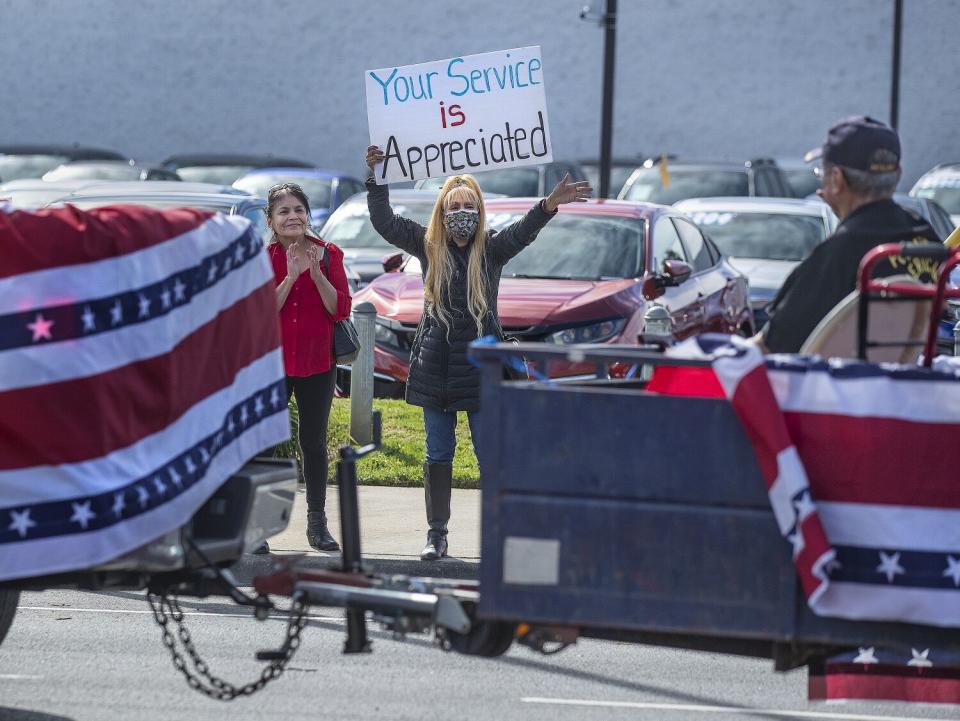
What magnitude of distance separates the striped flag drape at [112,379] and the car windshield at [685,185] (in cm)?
1937

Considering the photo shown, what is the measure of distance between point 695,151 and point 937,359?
104 feet

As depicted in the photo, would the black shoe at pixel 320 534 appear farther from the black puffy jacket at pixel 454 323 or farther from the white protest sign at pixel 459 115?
the white protest sign at pixel 459 115

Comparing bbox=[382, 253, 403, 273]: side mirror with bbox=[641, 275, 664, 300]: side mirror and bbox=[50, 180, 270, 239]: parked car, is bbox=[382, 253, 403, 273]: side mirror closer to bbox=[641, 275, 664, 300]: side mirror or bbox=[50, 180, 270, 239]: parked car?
bbox=[50, 180, 270, 239]: parked car

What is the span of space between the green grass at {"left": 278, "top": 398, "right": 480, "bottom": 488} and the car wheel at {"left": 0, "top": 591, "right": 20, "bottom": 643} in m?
4.17

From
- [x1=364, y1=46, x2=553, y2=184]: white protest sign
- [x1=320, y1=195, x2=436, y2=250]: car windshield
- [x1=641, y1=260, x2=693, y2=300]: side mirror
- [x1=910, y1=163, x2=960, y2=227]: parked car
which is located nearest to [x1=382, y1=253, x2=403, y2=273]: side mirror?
[x1=641, y1=260, x2=693, y2=300]: side mirror

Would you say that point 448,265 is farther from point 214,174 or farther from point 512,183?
point 214,174

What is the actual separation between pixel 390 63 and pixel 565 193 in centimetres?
2886

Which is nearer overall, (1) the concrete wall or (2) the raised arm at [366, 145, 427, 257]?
(2) the raised arm at [366, 145, 427, 257]

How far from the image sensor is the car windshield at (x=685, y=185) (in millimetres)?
24547

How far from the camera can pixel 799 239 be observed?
17281 mm

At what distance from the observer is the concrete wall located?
35906 mm

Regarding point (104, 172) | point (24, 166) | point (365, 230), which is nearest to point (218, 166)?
point (104, 172)

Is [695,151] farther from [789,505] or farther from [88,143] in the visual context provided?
[789,505]

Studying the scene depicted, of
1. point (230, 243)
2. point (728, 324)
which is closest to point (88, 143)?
point (728, 324)
